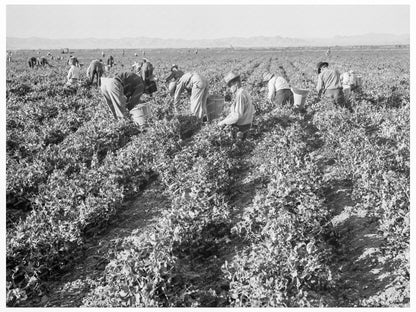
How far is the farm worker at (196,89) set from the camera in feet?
27.8

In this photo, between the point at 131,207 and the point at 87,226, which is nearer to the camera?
the point at 87,226

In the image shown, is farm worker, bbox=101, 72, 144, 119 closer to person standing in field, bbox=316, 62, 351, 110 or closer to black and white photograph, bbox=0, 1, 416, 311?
black and white photograph, bbox=0, 1, 416, 311

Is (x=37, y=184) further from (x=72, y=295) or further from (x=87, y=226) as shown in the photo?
(x=72, y=295)

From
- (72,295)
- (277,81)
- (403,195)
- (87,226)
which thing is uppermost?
(277,81)

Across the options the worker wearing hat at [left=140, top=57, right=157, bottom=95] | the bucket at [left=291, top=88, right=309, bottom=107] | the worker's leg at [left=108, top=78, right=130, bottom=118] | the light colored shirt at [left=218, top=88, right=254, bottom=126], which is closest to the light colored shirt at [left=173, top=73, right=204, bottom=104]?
the worker's leg at [left=108, top=78, right=130, bottom=118]

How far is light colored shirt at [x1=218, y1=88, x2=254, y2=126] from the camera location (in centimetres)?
729

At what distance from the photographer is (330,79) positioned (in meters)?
9.44

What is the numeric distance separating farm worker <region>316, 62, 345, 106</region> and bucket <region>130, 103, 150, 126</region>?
168 inches

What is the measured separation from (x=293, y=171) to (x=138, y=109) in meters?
4.04

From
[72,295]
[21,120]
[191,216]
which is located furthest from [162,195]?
[21,120]

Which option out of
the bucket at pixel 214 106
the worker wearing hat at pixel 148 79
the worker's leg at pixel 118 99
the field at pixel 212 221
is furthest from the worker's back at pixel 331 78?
the worker's leg at pixel 118 99

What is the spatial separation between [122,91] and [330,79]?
483 cm

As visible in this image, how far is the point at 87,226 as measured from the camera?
502 cm

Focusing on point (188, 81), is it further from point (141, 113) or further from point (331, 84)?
point (331, 84)
